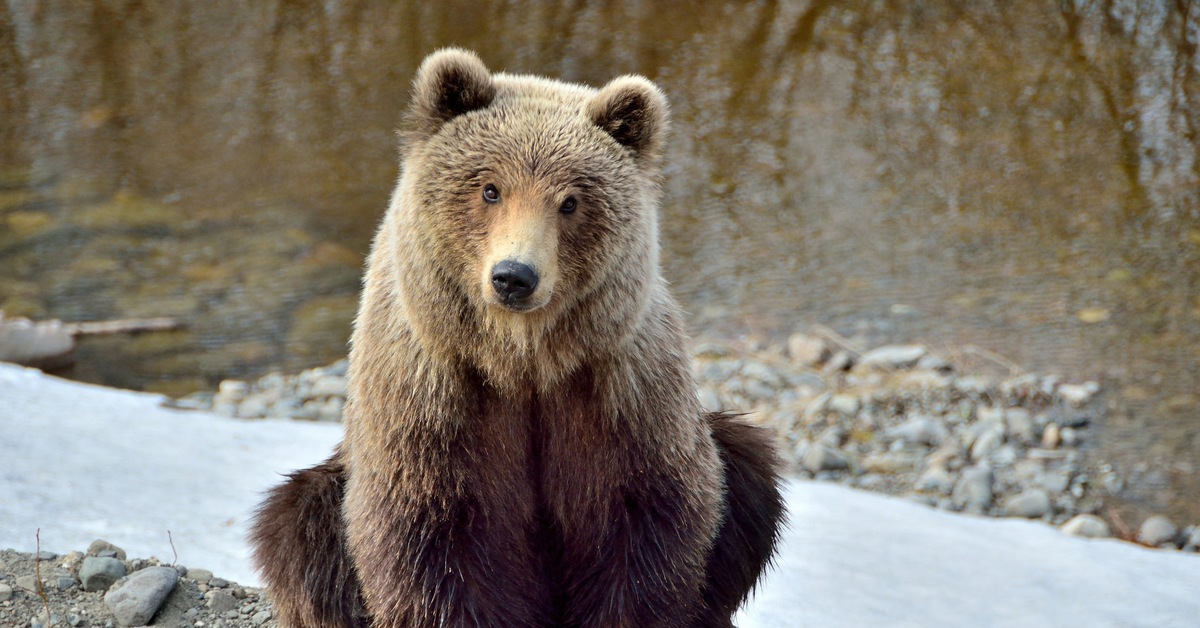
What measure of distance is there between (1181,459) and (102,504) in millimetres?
6583

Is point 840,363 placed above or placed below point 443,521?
below

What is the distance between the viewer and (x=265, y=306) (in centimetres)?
1010

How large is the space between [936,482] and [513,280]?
517cm

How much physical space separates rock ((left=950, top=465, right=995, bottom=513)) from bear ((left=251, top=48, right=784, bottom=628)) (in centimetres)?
397

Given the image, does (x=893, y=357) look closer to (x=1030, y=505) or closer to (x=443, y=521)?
(x=1030, y=505)

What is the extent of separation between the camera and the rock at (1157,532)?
7.02 meters

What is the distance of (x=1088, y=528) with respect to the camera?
Answer: 273 inches

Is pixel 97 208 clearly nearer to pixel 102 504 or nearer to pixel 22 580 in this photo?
pixel 102 504

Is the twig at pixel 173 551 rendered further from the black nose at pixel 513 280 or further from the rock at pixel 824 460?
the rock at pixel 824 460

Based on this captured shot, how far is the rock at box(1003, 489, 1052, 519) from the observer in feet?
23.9

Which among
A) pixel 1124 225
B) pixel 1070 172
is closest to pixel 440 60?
pixel 1124 225

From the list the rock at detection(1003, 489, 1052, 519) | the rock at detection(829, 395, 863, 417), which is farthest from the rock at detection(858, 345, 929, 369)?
the rock at detection(1003, 489, 1052, 519)

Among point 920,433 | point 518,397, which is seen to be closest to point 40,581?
point 518,397

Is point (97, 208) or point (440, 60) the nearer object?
point (440, 60)
